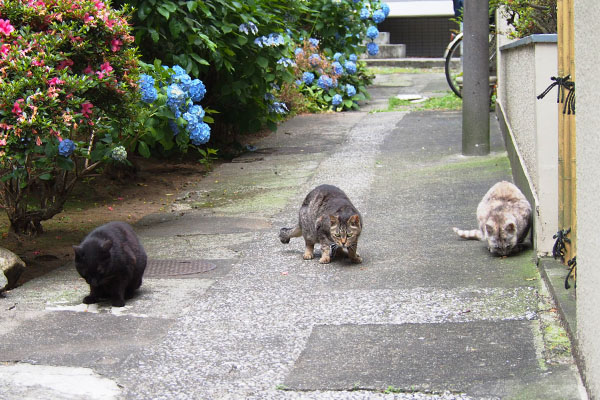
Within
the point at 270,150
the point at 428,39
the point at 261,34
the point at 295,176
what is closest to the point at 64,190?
the point at 295,176

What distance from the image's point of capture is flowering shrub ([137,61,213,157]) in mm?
7785

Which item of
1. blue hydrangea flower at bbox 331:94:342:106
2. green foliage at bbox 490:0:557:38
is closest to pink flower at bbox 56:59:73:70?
green foliage at bbox 490:0:557:38

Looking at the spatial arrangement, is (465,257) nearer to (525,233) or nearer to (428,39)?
(525,233)

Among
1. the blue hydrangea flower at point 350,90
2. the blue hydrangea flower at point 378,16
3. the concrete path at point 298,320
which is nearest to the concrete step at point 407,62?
the blue hydrangea flower at point 378,16

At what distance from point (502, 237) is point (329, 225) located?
1373mm

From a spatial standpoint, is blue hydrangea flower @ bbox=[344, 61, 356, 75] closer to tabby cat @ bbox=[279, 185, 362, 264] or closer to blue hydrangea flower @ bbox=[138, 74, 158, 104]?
blue hydrangea flower @ bbox=[138, 74, 158, 104]

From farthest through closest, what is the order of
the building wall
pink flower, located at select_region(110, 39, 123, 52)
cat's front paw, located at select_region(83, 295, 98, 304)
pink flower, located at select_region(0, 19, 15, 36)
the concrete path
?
1. the building wall
2. pink flower, located at select_region(110, 39, 123, 52)
3. pink flower, located at select_region(0, 19, 15, 36)
4. cat's front paw, located at select_region(83, 295, 98, 304)
5. the concrete path

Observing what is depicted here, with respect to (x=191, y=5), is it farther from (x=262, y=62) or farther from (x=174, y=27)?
(x=262, y=62)

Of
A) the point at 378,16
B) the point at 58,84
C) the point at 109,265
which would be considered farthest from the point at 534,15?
the point at 378,16

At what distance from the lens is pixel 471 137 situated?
10648mm

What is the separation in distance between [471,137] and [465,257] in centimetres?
435

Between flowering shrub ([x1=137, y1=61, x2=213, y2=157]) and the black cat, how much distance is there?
209cm

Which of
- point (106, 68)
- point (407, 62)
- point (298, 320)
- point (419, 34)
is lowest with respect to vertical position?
point (298, 320)

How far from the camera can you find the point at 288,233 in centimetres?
731
